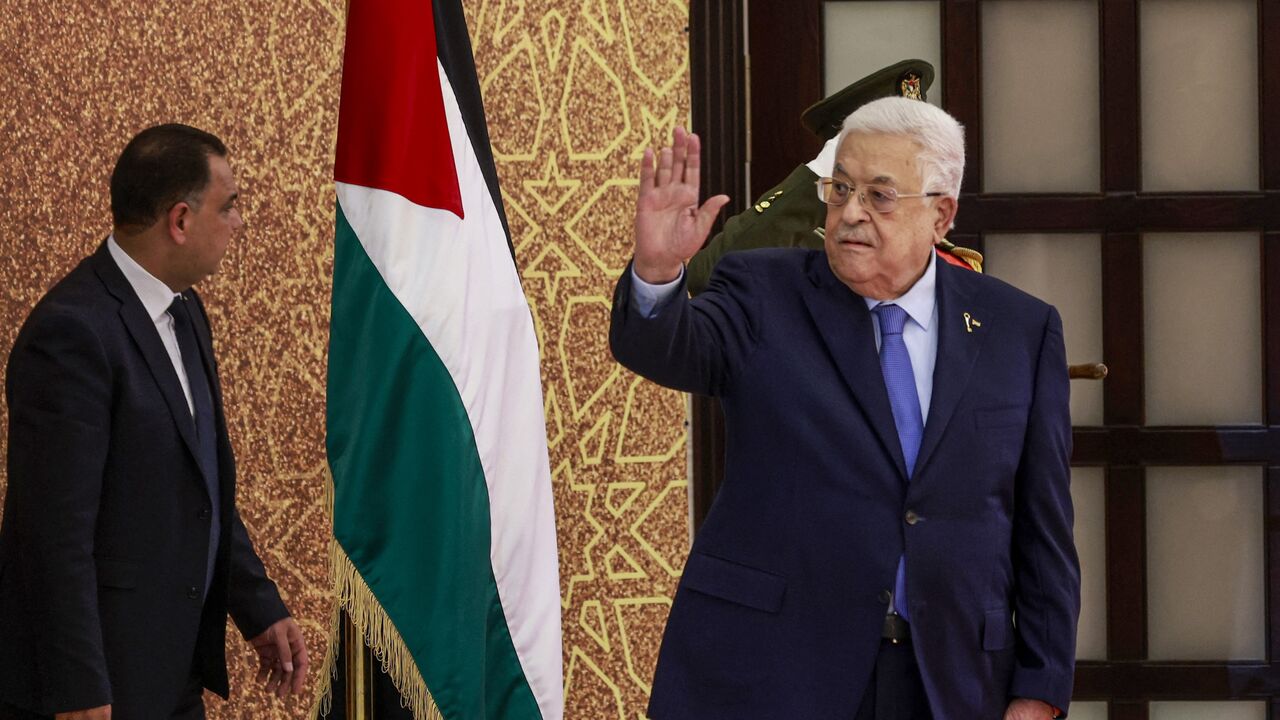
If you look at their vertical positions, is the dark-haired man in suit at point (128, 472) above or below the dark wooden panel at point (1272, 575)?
above

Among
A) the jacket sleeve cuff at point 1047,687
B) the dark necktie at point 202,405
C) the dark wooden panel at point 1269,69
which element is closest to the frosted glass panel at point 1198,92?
the dark wooden panel at point 1269,69

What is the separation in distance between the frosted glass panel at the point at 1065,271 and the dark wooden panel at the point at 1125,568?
22 cm

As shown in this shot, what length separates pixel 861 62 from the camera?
11.4 feet

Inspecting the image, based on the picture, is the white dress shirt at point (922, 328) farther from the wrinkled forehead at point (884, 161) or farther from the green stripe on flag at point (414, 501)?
the green stripe on flag at point (414, 501)

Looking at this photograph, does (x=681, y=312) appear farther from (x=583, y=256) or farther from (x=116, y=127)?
(x=116, y=127)

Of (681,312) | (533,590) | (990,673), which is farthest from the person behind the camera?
(533,590)

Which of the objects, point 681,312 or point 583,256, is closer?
point 681,312

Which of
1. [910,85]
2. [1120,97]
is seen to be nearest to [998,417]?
[910,85]

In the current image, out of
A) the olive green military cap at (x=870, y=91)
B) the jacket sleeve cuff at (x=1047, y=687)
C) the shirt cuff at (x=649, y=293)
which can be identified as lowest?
the jacket sleeve cuff at (x=1047, y=687)

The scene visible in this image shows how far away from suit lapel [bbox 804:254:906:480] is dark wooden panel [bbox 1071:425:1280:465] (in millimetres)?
1601

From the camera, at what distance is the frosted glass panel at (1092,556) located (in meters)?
3.44

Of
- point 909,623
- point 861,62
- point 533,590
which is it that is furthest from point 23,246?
point 909,623

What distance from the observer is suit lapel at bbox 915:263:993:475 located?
194 centimetres

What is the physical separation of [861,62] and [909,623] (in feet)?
6.30
